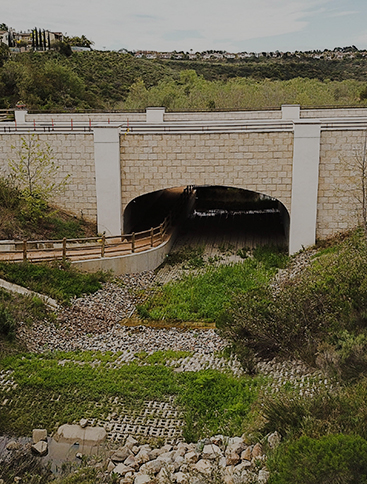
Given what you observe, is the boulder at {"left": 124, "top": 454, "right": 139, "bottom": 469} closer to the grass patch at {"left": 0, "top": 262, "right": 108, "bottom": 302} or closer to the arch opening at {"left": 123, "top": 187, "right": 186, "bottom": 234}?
the grass patch at {"left": 0, "top": 262, "right": 108, "bottom": 302}

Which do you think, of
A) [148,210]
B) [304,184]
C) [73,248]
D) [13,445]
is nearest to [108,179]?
[73,248]

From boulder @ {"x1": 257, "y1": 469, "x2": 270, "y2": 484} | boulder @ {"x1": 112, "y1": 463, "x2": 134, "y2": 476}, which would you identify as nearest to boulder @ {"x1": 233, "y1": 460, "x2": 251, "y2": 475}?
boulder @ {"x1": 257, "y1": 469, "x2": 270, "y2": 484}

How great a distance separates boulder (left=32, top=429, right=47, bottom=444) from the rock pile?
1122mm

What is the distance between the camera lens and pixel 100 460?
6785mm

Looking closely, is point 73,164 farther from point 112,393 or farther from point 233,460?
point 233,460

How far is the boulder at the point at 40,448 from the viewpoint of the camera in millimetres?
7094

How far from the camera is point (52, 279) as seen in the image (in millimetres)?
12617

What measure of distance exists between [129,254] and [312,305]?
21.3 feet

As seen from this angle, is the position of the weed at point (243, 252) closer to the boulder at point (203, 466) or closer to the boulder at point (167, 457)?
the boulder at point (167, 457)

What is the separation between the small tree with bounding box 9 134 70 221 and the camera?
52.2 feet

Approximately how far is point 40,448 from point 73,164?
34.4 ft

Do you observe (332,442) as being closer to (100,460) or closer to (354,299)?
(100,460)

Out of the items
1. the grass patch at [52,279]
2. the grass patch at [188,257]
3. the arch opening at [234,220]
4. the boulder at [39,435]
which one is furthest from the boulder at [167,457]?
the arch opening at [234,220]

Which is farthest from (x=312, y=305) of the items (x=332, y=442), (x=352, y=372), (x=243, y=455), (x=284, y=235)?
(x=284, y=235)
